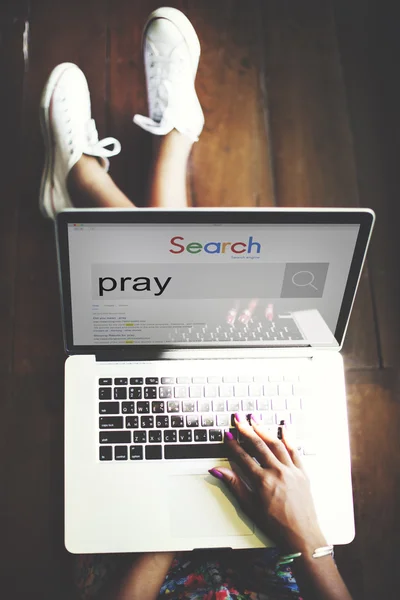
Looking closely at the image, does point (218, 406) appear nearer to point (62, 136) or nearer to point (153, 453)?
point (153, 453)

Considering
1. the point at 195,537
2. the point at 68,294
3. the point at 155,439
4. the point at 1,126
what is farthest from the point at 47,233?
the point at 195,537

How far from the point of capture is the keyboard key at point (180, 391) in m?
0.91

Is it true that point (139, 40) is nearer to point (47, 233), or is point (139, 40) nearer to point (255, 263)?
point (47, 233)

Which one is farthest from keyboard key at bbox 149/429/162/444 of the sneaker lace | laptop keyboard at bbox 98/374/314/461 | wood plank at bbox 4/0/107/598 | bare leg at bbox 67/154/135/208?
the sneaker lace

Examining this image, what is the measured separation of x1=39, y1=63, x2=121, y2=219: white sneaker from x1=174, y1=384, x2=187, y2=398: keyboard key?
50 cm

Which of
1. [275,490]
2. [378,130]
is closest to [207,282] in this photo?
[275,490]

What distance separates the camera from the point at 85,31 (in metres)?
1.38

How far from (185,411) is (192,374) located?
60 mm

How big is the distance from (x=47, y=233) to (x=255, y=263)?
22.2 inches

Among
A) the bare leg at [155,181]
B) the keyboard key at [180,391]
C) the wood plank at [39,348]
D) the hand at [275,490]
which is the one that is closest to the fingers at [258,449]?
the hand at [275,490]

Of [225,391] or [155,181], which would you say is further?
[155,181]

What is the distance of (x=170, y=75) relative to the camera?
4.18 ft

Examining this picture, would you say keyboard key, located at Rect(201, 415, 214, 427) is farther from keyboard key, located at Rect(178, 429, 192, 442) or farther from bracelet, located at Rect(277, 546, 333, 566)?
bracelet, located at Rect(277, 546, 333, 566)

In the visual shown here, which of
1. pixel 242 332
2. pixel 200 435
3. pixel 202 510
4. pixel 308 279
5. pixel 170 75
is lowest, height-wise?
pixel 202 510
